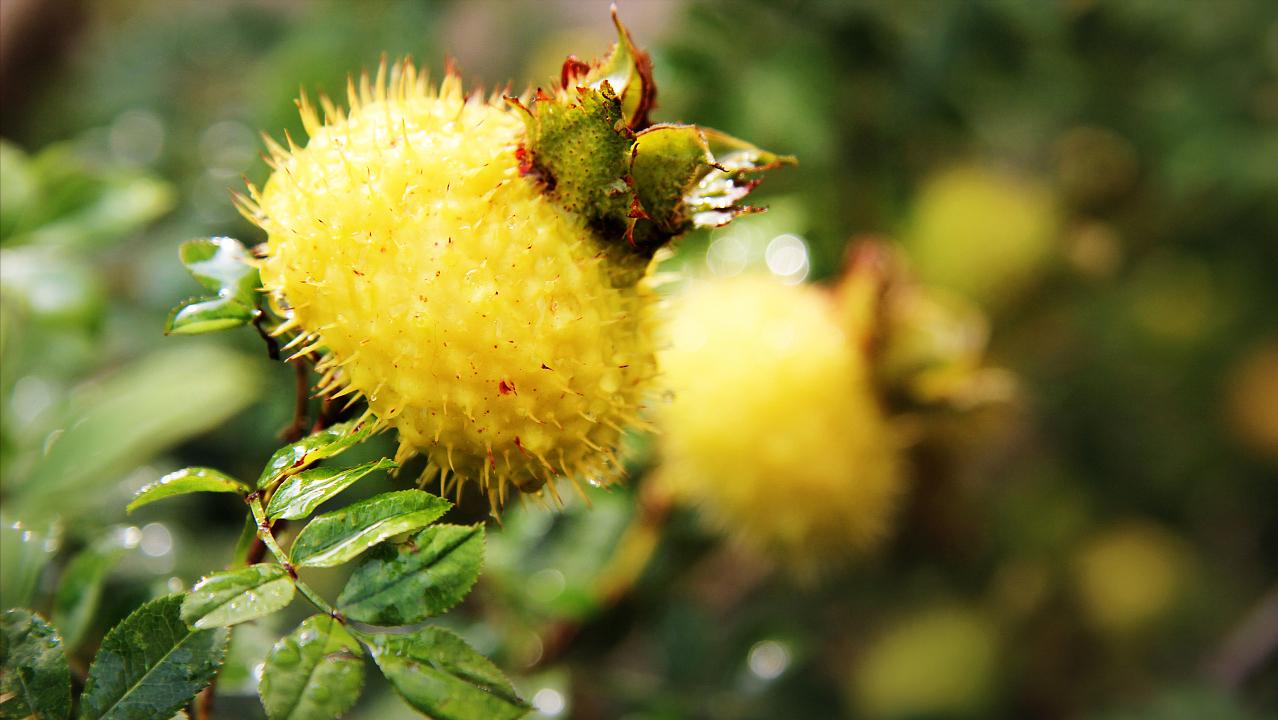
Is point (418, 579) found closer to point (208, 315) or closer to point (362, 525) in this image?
point (362, 525)

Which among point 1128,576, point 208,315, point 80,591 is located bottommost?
point 1128,576

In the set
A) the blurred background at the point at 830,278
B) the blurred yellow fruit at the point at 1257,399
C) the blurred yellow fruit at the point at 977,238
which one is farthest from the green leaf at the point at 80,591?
the blurred yellow fruit at the point at 1257,399

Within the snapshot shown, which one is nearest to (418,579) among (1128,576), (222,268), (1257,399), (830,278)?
(222,268)

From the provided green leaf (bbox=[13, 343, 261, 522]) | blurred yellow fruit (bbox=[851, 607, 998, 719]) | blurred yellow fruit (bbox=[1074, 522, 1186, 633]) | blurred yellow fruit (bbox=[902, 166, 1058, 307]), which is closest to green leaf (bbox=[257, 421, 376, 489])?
green leaf (bbox=[13, 343, 261, 522])

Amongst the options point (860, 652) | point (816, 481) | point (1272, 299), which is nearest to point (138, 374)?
point (816, 481)

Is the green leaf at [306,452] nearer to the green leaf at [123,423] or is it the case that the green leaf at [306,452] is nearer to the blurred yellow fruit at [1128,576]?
the green leaf at [123,423]

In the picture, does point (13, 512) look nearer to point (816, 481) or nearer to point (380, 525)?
point (380, 525)

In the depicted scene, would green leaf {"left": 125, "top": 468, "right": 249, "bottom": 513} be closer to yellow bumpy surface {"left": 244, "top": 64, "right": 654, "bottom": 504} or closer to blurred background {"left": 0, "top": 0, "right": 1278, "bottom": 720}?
yellow bumpy surface {"left": 244, "top": 64, "right": 654, "bottom": 504}
